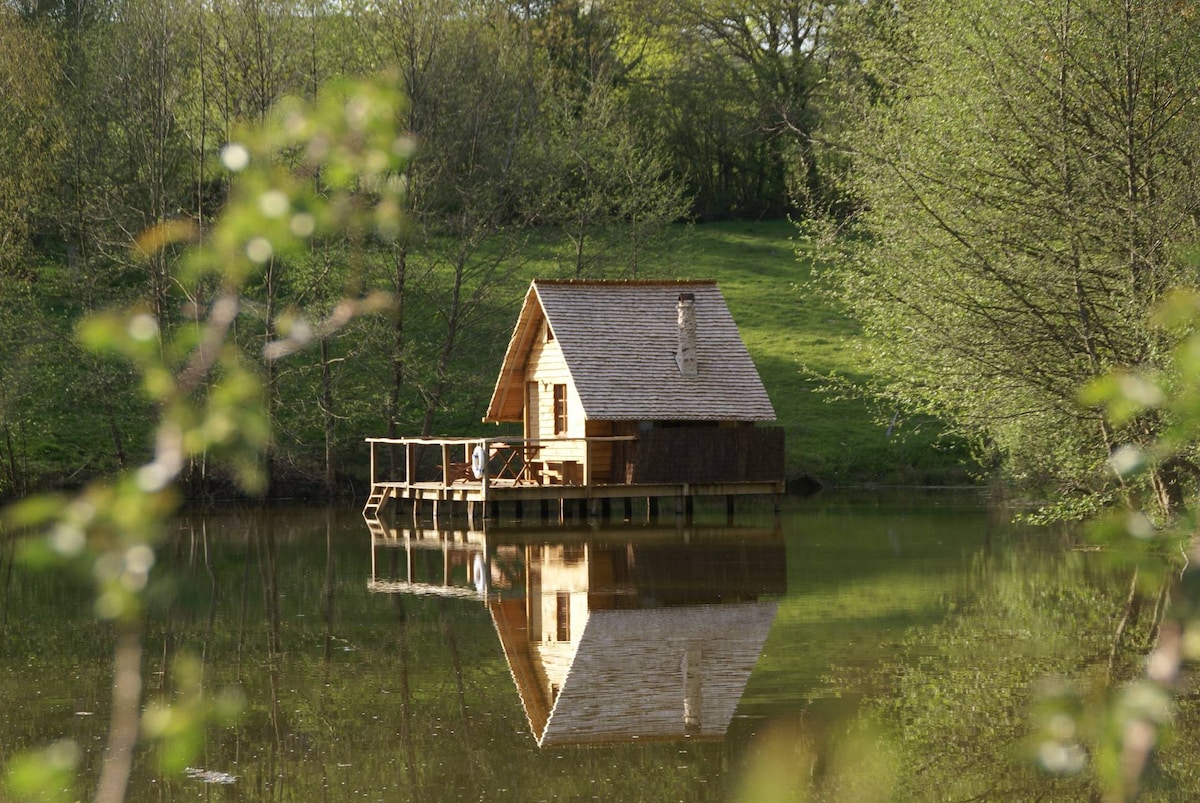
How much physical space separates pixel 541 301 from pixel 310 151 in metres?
30.9

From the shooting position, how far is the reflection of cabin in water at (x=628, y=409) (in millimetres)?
31609

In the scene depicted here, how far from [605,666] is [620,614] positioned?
11.3 feet

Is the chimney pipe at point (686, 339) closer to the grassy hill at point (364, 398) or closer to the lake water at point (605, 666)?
the grassy hill at point (364, 398)

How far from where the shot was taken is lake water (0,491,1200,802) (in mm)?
9906

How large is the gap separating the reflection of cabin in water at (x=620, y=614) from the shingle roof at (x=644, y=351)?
4.14 meters

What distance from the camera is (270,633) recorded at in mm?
16453

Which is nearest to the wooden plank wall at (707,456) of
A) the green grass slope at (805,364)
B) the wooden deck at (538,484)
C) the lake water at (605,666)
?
the wooden deck at (538,484)

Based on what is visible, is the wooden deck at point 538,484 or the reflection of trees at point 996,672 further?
the wooden deck at point 538,484

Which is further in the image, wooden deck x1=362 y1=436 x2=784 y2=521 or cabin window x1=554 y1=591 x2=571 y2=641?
wooden deck x1=362 y1=436 x2=784 y2=521

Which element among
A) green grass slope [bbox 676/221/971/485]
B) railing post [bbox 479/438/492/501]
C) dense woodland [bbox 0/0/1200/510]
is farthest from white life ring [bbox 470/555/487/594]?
green grass slope [bbox 676/221/971/485]

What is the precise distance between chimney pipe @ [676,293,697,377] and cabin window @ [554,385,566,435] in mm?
2780

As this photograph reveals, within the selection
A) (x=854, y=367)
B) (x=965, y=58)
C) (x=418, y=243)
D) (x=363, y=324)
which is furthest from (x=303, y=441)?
(x=965, y=58)

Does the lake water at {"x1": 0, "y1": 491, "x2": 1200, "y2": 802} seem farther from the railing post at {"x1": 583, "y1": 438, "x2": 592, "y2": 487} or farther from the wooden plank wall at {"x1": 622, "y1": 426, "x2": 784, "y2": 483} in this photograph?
the railing post at {"x1": 583, "y1": 438, "x2": 592, "y2": 487}

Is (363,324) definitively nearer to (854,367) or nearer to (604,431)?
(604,431)
